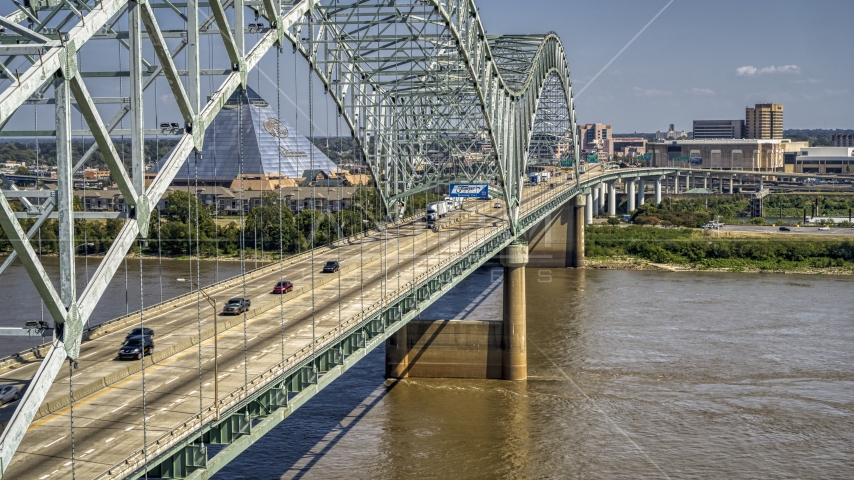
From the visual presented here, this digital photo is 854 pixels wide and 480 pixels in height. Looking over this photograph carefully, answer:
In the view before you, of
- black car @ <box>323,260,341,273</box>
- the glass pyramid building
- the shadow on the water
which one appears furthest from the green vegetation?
the shadow on the water

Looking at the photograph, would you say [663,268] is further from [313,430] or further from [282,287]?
[313,430]

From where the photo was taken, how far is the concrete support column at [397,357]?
162ft

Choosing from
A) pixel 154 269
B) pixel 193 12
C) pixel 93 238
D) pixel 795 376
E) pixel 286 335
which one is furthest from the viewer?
pixel 93 238

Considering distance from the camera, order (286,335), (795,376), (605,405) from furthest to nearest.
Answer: (795,376), (605,405), (286,335)

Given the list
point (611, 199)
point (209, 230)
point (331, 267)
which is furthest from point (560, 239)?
point (331, 267)

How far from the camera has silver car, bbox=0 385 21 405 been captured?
2394 centimetres

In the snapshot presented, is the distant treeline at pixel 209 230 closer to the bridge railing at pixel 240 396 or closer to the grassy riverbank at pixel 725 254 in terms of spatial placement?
the grassy riverbank at pixel 725 254

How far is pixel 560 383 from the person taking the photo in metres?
48.5

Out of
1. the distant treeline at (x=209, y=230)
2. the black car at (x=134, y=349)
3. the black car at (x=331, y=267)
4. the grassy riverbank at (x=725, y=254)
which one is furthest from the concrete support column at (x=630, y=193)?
the black car at (x=134, y=349)

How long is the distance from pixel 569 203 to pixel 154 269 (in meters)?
40.9

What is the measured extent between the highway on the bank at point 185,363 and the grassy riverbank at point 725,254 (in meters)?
48.3

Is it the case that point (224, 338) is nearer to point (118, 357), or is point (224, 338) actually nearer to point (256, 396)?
point (118, 357)

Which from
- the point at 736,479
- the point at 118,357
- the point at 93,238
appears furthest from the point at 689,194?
the point at 118,357

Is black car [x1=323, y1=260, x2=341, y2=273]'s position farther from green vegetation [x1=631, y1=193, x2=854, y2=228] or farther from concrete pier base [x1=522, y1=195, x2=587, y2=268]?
green vegetation [x1=631, y1=193, x2=854, y2=228]
